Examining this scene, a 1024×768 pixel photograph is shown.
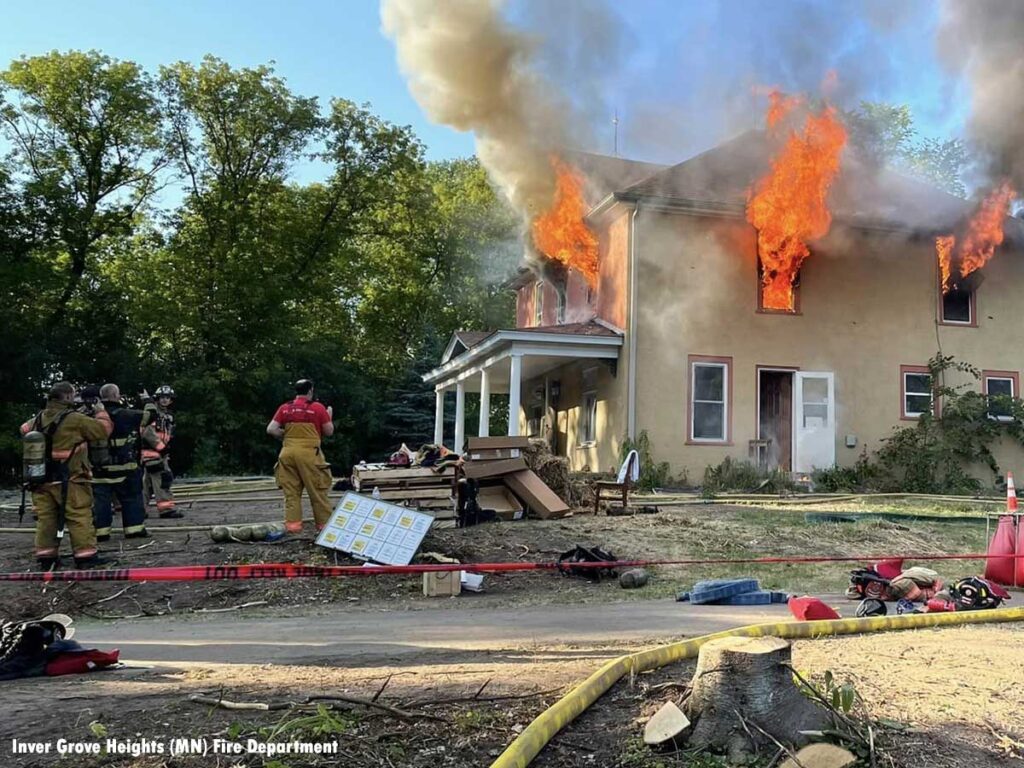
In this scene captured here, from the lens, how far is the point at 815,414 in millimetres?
17344

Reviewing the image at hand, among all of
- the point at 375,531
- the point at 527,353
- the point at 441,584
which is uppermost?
the point at 527,353

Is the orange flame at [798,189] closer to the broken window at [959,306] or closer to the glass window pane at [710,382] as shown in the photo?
the glass window pane at [710,382]

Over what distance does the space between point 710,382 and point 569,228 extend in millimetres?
4789

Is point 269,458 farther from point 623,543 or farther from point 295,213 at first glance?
point 623,543

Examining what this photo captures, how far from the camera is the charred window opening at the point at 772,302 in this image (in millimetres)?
17375

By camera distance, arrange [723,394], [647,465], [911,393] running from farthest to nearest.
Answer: [911,393], [723,394], [647,465]

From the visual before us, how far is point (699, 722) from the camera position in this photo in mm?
3121

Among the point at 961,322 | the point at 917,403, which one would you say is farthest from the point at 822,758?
the point at 961,322

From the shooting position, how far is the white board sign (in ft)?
26.1

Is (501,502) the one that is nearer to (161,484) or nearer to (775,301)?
(161,484)

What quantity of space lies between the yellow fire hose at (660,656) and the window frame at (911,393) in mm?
12588

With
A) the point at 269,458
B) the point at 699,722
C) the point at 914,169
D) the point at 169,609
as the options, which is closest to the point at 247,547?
the point at 169,609

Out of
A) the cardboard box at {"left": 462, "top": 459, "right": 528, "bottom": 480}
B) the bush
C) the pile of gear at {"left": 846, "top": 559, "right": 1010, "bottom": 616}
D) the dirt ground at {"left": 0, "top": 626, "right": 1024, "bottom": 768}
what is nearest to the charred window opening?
the bush

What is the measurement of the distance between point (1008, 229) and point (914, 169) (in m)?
14.8
